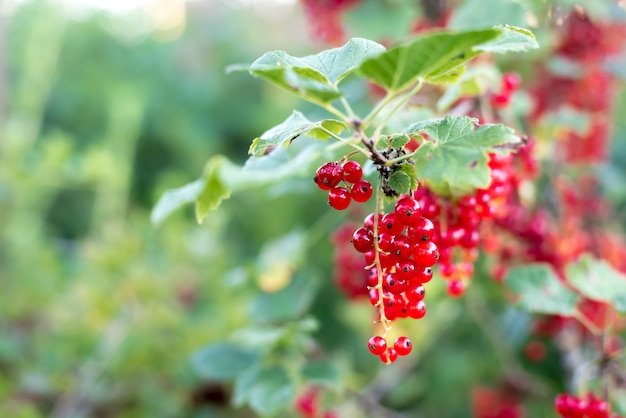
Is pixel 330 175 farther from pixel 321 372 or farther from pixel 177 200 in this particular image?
pixel 321 372

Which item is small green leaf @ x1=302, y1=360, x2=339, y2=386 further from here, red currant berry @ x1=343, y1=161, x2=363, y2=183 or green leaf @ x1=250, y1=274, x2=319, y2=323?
red currant berry @ x1=343, y1=161, x2=363, y2=183

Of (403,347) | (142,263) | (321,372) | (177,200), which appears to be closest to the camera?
(403,347)

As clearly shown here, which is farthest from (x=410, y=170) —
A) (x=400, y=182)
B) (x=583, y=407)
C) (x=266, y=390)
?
(x=266, y=390)

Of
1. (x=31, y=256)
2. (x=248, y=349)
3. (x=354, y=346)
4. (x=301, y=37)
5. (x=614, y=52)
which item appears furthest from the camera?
(x=301, y=37)

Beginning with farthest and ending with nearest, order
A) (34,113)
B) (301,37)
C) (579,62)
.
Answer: (301,37) → (34,113) → (579,62)

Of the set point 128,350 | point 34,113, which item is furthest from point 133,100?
point 128,350

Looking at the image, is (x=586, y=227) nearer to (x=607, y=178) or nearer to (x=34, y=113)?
(x=607, y=178)
